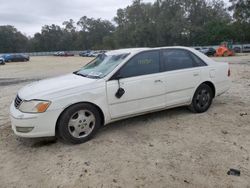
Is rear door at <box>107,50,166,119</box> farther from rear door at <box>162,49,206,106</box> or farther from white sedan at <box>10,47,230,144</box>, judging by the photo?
rear door at <box>162,49,206,106</box>

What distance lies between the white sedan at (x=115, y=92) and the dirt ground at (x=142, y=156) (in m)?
0.32

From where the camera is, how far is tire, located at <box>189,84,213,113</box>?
555cm

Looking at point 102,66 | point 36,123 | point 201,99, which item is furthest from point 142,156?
point 201,99

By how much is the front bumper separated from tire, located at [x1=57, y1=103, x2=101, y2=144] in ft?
0.43

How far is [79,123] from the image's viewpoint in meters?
4.29

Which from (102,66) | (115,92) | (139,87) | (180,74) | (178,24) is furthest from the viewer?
(178,24)

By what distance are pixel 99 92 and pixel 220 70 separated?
2.88 meters

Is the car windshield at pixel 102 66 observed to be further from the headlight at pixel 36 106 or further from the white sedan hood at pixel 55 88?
the headlight at pixel 36 106

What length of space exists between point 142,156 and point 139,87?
1.32 metres

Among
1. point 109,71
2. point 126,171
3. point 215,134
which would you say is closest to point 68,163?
point 126,171

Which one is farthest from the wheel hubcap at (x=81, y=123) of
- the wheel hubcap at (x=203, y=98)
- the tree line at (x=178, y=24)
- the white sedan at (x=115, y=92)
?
the tree line at (x=178, y=24)

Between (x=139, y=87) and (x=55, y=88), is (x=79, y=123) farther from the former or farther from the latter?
(x=139, y=87)

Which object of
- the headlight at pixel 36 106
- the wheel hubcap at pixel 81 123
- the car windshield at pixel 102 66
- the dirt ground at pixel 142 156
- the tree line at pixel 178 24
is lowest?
the dirt ground at pixel 142 156

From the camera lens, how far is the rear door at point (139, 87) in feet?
15.0
